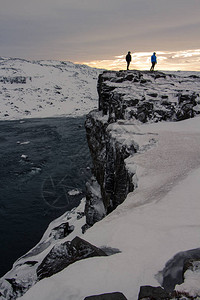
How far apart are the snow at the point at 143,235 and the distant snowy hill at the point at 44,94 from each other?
7427 cm

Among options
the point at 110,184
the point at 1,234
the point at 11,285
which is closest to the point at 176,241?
the point at 11,285

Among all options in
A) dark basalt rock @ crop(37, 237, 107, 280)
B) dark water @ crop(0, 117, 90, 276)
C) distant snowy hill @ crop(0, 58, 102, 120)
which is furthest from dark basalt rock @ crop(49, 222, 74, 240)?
distant snowy hill @ crop(0, 58, 102, 120)

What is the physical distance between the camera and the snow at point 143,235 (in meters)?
4.46

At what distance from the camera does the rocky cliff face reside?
12562 millimetres

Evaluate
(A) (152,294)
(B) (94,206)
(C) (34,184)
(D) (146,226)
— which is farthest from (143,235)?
(C) (34,184)

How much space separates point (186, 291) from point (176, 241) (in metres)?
1.53

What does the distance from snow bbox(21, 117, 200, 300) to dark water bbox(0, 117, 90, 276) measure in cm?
1353

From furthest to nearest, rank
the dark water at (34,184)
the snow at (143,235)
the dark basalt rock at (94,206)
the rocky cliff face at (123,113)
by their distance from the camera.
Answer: the dark water at (34,184), the dark basalt rock at (94,206), the rocky cliff face at (123,113), the snow at (143,235)

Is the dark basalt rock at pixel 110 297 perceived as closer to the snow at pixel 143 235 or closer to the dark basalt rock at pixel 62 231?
the snow at pixel 143 235

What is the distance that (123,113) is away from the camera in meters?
17.6

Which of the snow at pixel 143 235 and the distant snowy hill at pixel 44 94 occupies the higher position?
the distant snowy hill at pixel 44 94

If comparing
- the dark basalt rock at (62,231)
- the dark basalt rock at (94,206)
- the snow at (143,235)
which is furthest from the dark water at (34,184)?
the snow at (143,235)

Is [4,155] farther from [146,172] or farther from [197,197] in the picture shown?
[197,197]

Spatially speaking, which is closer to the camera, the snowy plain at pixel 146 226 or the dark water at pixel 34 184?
the snowy plain at pixel 146 226
